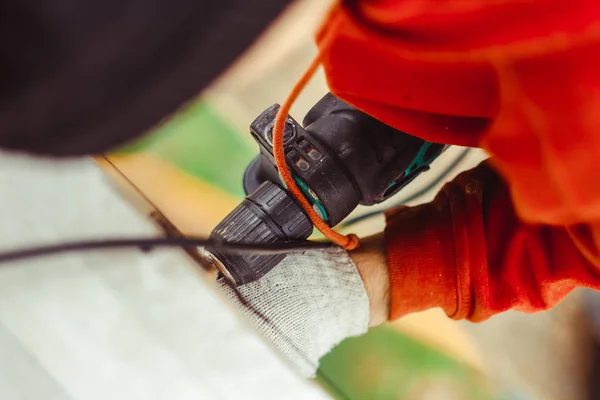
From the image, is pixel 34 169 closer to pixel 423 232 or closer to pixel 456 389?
pixel 423 232

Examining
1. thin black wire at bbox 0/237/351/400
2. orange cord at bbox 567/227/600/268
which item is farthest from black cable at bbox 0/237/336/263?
orange cord at bbox 567/227/600/268

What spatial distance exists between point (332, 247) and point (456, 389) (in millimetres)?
351

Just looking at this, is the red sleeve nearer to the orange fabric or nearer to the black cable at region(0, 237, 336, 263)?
the orange fabric

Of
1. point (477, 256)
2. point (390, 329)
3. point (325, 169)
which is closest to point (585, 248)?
point (477, 256)

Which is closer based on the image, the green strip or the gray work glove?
the gray work glove

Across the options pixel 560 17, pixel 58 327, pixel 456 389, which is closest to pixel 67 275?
pixel 58 327

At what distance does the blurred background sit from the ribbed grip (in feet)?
0.32

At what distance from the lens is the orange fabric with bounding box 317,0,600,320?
0.27 m

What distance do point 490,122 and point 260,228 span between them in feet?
0.67

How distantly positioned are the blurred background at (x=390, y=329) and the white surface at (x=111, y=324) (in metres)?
0.15

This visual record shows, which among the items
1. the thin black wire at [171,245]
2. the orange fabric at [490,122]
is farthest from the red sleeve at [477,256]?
the thin black wire at [171,245]

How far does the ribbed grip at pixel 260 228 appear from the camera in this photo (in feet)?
1.33

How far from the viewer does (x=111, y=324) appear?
1.16 feet

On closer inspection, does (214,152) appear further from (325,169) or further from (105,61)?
(105,61)
